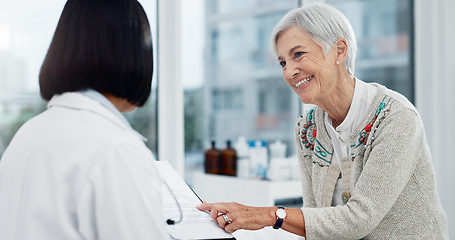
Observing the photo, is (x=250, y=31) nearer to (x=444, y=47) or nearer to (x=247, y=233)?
(x=444, y=47)

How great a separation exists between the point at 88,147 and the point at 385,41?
2.51 metres

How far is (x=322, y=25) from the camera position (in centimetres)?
126

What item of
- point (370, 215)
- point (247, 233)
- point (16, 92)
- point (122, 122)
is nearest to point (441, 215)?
point (370, 215)

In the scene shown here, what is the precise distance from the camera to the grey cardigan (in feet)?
3.66

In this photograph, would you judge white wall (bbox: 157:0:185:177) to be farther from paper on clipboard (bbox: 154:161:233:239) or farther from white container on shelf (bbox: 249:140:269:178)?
paper on clipboard (bbox: 154:161:233:239)

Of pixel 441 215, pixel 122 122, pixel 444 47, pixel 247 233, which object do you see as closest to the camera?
Answer: pixel 122 122

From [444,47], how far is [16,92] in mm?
2179

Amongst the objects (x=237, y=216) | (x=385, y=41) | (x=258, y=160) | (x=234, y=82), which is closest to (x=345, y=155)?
(x=237, y=216)

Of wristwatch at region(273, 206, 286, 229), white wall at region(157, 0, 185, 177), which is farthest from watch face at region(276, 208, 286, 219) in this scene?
white wall at region(157, 0, 185, 177)

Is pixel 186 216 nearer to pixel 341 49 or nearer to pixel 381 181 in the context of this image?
pixel 381 181

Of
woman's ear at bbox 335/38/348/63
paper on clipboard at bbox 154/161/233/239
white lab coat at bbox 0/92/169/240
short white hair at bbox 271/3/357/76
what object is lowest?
paper on clipboard at bbox 154/161/233/239

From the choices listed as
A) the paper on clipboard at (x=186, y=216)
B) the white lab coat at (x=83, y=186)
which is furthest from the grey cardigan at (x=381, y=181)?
the white lab coat at (x=83, y=186)

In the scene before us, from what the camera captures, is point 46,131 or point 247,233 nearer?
point 46,131

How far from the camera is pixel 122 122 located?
0.70 meters
